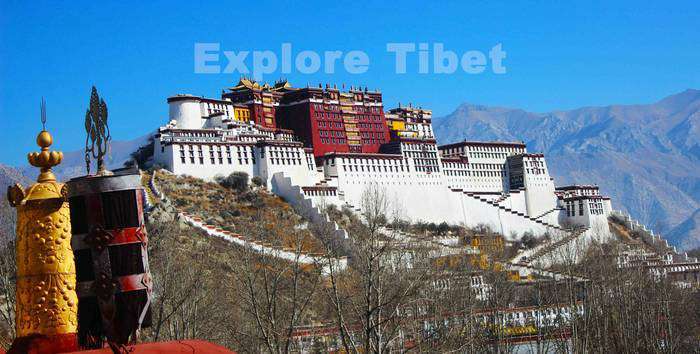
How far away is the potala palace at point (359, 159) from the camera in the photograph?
7644cm

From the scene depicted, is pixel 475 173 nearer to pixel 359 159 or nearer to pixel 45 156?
pixel 359 159

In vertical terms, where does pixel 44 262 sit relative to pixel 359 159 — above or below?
below

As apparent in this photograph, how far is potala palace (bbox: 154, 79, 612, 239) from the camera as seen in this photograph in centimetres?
7644

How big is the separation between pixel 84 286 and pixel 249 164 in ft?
230

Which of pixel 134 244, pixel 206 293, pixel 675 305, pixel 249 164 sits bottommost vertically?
pixel 675 305

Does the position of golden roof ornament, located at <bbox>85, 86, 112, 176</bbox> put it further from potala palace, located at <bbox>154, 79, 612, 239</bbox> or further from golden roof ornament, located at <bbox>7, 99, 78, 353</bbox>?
potala palace, located at <bbox>154, 79, 612, 239</bbox>

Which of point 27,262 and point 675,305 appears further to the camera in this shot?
point 675,305

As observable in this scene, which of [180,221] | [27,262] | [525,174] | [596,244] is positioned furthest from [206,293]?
[525,174]

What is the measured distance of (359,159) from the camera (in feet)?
271

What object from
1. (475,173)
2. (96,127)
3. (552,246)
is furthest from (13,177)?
(96,127)

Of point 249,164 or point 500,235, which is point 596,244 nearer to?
point 500,235

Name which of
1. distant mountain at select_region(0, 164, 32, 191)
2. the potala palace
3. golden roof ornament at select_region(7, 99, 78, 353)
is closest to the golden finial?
golden roof ornament at select_region(7, 99, 78, 353)

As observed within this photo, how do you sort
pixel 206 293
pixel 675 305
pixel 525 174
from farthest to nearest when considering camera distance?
1. pixel 525 174
2. pixel 675 305
3. pixel 206 293

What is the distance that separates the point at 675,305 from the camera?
58656mm
